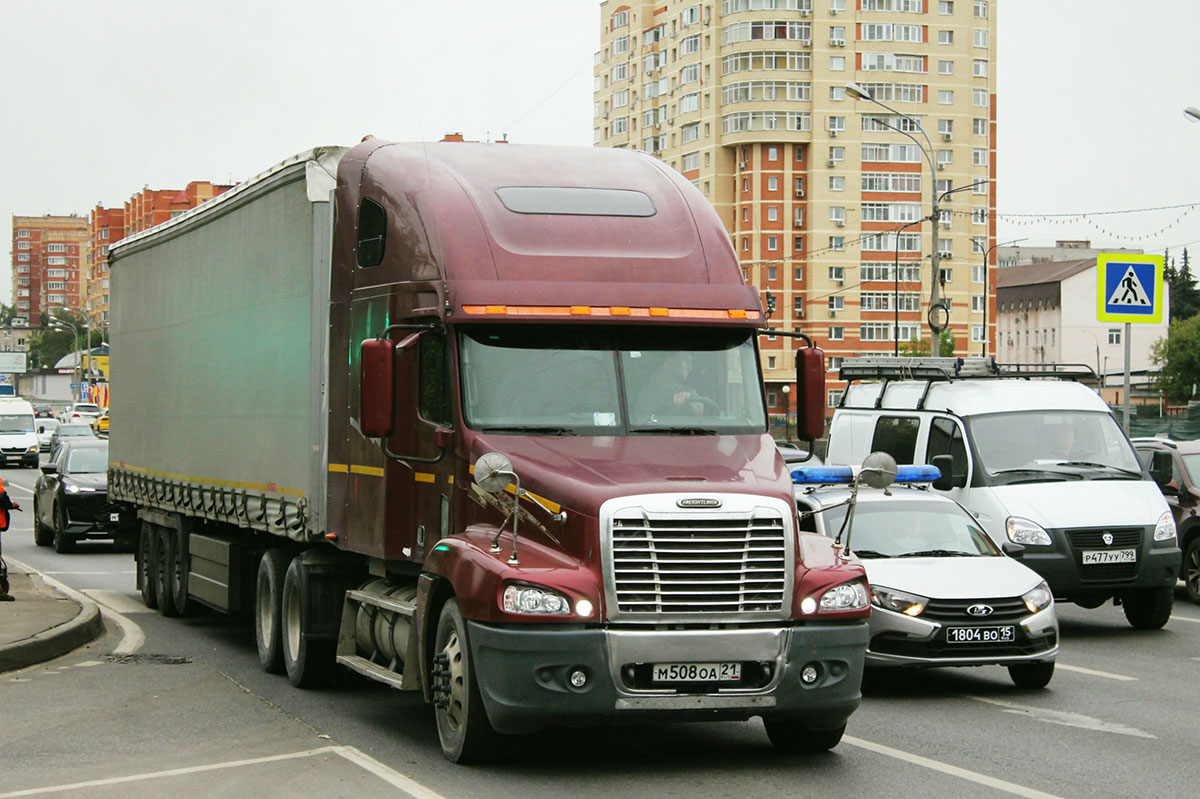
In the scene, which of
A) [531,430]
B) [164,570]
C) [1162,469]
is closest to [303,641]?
[531,430]

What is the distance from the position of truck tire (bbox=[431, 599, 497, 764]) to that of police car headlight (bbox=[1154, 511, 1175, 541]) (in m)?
9.60

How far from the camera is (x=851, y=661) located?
9398 millimetres

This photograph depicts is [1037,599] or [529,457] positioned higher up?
[529,457]

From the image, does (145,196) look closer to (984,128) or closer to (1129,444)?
(984,128)

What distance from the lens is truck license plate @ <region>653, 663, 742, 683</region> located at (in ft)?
29.4

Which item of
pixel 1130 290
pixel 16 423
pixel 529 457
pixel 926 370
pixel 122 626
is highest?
pixel 1130 290

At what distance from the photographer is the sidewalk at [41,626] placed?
1402 centimetres

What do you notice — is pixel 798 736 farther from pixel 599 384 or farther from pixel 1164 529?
pixel 1164 529

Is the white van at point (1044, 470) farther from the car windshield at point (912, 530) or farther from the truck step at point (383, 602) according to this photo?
the truck step at point (383, 602)

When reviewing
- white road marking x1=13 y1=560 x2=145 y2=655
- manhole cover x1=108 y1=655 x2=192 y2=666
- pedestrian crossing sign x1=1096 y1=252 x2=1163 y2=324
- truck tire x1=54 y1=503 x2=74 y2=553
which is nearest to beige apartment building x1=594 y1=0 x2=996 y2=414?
truck tire x1=54 y1=503 x2=74 y2=553

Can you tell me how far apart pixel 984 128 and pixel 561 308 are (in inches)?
4872

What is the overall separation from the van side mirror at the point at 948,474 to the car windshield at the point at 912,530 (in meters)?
3.36

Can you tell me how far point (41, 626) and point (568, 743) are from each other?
703 centimetres

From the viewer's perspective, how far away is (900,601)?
12602 mm
